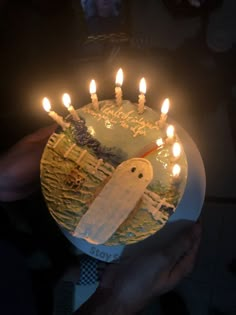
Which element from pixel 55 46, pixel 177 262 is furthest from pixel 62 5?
pixel 177 262

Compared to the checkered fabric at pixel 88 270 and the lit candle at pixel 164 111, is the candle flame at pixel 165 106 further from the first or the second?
the checkered fabric at pixel 88 270

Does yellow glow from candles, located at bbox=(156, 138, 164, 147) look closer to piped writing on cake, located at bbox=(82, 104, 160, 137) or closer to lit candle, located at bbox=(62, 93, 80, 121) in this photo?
piped writing on cake, located at bbox=(82, 104, 160, 137)

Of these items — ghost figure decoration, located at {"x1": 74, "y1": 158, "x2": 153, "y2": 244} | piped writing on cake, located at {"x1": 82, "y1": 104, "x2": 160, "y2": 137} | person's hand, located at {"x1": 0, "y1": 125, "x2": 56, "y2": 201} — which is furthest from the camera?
person's hand, located at {"x1": 0, "y1": 125, "x2": 56, "y2": 201}

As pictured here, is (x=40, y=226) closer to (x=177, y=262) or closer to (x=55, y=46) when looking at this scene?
(x=177, y=262)

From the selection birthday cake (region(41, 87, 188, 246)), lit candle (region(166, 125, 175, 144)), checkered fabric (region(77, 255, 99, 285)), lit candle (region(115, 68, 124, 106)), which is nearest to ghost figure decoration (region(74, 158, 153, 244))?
birthday cake (region(41, 87, 188, 246))

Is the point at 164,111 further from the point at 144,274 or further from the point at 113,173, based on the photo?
the point at 144,274
